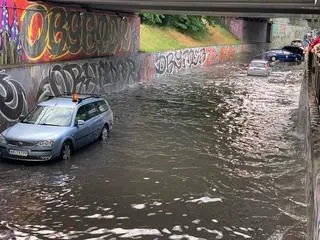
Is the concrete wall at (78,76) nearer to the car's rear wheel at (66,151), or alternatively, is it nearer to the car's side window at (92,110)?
the car's side window at (92,110)

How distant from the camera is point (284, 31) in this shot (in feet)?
324

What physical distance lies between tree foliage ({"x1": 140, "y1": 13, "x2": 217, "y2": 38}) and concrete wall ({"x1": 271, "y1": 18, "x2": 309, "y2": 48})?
97.8ft

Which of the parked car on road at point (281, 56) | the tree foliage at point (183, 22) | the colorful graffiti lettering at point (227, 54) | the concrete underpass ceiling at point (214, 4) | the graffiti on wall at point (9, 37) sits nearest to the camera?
the graffiti on wall at point (9, 37)

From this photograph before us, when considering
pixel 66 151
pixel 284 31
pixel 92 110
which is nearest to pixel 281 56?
pixel 92 110

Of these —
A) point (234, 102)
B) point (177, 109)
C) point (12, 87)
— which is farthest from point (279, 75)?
point (12, 87)

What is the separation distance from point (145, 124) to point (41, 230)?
1182 centimetres

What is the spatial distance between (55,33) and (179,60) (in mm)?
23198

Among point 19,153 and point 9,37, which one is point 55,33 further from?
point 19,153

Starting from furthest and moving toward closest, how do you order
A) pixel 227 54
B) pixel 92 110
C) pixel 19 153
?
pixel 227 54 → pixel 92 110 → pixel 19 153

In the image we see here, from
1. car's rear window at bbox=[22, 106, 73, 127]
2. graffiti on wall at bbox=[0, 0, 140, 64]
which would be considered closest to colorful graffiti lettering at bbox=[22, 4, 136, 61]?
graffiti on wall at bbox=[0, 0, 140, 64]

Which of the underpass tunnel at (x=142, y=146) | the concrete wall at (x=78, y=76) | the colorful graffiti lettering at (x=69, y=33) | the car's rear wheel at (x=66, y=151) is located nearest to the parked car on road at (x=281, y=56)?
the concrete wall at (x=78, y=76)

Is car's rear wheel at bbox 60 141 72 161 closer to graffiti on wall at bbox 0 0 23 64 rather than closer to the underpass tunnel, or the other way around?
the underpass tunnel

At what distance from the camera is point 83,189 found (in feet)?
40.9

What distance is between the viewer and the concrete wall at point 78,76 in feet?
60.0
